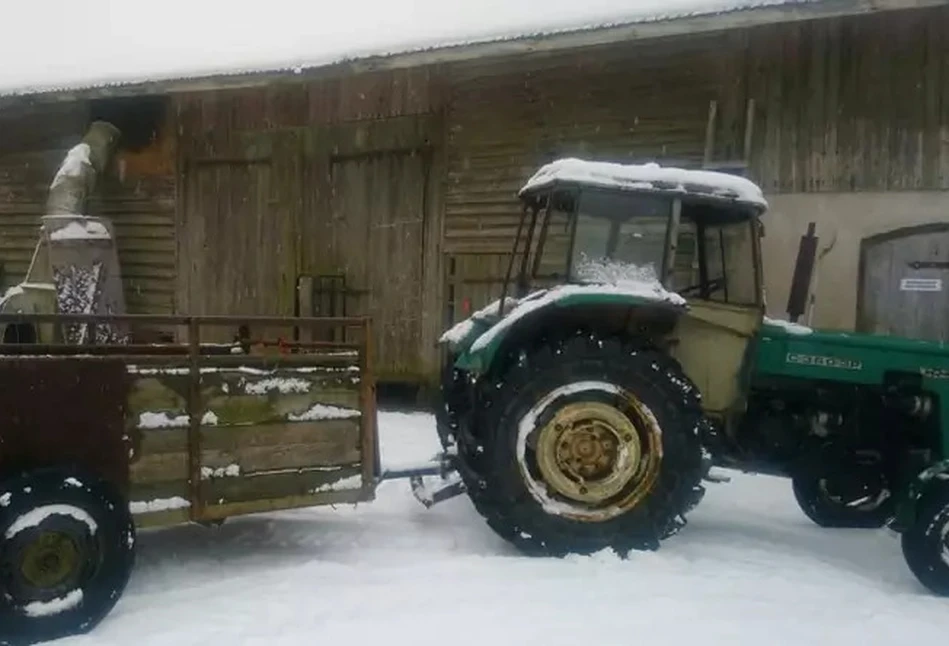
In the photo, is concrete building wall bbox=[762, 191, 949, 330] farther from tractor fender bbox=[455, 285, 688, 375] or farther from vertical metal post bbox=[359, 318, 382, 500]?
vertical metal post bbox=[359, 318, 382, 500]

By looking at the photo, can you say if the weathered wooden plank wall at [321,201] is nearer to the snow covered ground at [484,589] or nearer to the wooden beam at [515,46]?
the wooden beam at [515,46]

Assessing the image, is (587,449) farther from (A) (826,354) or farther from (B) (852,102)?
(B) (852,102)

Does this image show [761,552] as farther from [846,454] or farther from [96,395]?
[96,395]

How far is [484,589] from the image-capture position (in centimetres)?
399

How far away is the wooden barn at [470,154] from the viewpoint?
26.1ft

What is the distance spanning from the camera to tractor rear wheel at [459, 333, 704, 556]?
4.55 m

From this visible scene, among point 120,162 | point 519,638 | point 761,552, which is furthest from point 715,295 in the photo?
point 120,162

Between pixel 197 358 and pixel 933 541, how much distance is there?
341 centimetres

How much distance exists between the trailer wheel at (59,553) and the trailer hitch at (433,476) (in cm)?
151

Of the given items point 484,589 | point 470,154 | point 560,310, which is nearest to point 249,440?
point 484,589

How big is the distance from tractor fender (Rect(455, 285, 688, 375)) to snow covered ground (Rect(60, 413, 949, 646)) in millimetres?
979

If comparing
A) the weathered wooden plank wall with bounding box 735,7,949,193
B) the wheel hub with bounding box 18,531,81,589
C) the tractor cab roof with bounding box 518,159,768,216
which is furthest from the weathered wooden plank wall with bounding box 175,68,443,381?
the wheel hub with bounding box 18,531,81,589

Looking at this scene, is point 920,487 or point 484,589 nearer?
point 484,589

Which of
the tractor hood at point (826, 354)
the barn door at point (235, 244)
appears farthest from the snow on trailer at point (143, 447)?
the barn door at point (235, 244)
